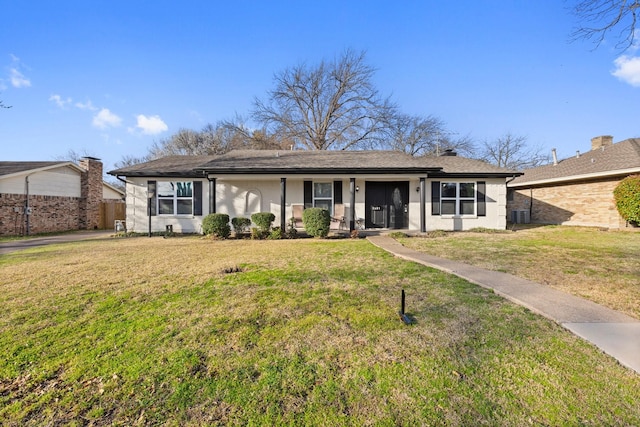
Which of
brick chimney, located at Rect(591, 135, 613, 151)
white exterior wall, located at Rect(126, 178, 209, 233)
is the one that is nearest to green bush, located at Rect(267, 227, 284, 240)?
white exterior wall, located at Rect(126, 178, 209, 233)

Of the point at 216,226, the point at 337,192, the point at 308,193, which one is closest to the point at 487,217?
the point at 337,192

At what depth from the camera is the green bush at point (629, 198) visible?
1145cm

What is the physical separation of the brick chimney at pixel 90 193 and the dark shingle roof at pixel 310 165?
5.65 m

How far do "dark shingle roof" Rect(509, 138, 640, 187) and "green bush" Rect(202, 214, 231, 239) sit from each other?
1629 centimetres

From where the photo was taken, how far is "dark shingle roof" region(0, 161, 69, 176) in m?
13.8

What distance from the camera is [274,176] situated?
38.9 ft

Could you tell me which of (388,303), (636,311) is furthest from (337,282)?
(636,311)

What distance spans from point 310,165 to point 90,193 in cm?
1346

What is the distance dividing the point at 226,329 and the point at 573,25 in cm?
885

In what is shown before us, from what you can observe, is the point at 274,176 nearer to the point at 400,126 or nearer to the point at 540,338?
the point at 540,338

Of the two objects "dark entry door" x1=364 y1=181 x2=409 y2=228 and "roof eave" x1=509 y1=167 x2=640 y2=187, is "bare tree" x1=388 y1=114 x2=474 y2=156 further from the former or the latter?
"dark entry door" x1=364 y1=181 x2=409 y2=228

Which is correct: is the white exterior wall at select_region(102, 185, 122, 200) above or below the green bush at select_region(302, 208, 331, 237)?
above

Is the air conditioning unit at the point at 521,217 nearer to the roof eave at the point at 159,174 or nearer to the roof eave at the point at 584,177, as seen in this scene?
the roof eave at the point at 584,177

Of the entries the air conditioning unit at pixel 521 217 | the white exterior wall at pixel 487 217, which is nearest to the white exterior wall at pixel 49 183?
the white exterior wall at pixel 487 217
